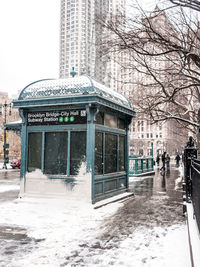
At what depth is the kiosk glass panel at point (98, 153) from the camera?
9.28 metres

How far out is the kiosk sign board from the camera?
9.25 m

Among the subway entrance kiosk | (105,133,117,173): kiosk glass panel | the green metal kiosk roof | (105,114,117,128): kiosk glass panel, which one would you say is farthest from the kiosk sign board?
(105,133,117,173): kiosk glass panel

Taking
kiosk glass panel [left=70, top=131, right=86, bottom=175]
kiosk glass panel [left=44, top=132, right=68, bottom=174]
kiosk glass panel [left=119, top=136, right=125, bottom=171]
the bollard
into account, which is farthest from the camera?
kiosk glass panel [left=119, top=136, right=125, bottom=171]

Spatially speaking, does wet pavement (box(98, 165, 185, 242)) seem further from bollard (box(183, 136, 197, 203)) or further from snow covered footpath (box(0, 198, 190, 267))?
bollard (box(183, 136, 197, 203))

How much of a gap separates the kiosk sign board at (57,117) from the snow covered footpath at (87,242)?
2.84m

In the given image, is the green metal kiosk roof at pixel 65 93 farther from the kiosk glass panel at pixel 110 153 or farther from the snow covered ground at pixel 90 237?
the snow covered ground at pixel 90 237

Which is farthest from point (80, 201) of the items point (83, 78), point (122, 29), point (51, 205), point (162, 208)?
point (122, 29)

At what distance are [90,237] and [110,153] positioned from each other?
4.80m

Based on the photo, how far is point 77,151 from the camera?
366 inches

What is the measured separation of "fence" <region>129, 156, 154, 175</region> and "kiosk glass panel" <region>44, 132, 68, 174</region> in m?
12.8

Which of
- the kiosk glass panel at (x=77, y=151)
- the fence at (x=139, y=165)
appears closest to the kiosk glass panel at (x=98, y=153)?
the kiosk glass panel at (x=77, y=151)

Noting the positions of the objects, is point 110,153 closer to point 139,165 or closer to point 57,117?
point 57,117

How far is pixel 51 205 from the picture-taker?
8.81 m

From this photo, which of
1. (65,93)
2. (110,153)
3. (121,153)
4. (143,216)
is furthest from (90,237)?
(121,153)
